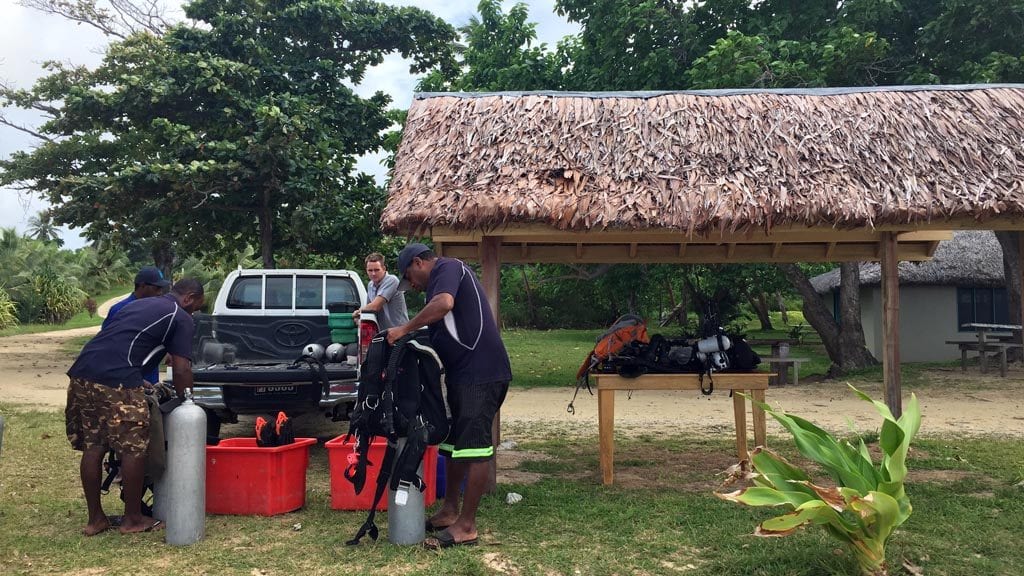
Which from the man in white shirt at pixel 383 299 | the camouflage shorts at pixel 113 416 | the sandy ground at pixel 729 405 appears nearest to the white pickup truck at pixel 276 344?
the man in white shirt at pixel 383 299

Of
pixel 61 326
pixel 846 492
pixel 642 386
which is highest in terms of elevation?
pixel 61 326

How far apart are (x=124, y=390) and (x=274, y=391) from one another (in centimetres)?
237

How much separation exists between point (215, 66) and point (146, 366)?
41.0 feet

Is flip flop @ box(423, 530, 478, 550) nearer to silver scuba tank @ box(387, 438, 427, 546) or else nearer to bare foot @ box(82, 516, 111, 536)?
silver scuba tank @ box(387, 438, 427, 546)

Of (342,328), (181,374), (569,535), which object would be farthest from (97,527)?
(342,328)

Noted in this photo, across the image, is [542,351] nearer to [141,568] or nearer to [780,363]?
[780,363]

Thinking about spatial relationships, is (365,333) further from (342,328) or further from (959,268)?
(959,268)

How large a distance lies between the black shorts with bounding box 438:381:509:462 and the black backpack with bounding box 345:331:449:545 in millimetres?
85

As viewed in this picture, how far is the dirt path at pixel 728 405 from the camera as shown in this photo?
→ 1046cm

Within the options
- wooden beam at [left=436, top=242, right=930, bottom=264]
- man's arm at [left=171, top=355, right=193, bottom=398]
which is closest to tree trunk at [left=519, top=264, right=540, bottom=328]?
wooden beam at [left=436, top=242, right=930, bottom=264]

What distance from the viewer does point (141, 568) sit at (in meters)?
4.79

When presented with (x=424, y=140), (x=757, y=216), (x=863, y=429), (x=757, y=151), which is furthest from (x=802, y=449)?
(x=863, y=429)

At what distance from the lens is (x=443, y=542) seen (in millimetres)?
5172

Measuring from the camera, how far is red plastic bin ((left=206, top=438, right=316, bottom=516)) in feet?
19.2
